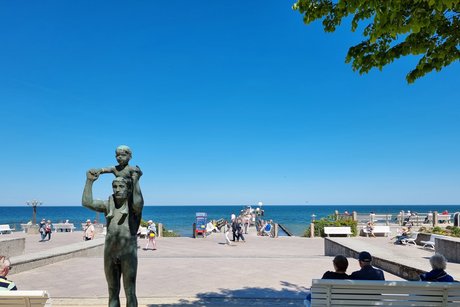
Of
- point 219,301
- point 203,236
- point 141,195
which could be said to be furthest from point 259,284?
point 203,236

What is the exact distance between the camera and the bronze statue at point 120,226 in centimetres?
425

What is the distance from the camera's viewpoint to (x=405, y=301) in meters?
4.28

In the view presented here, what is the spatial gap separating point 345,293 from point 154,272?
7.07m

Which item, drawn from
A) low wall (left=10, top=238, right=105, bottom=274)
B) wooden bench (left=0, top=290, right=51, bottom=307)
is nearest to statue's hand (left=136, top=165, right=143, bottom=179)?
wooden bench (left=0, top=290, right=51, bottom=307)

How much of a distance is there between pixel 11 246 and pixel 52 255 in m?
2.74

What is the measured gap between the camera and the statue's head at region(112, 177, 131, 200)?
167 inches

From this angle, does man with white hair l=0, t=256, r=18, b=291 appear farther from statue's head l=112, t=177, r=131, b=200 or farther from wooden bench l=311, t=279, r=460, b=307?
wooden bench l=311, t=279, r=460, b=307

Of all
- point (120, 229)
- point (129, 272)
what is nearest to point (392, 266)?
point (129, 272)

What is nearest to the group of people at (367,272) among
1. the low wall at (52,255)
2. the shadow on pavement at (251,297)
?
the shadow on pavement at (251,297)

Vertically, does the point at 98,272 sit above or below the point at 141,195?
below

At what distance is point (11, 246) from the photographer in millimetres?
13078

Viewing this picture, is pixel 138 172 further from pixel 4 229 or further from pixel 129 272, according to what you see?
pixel 4 229

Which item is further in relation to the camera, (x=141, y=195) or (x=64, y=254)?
(x=64, y=254)

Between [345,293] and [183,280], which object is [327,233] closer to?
[183,280]
